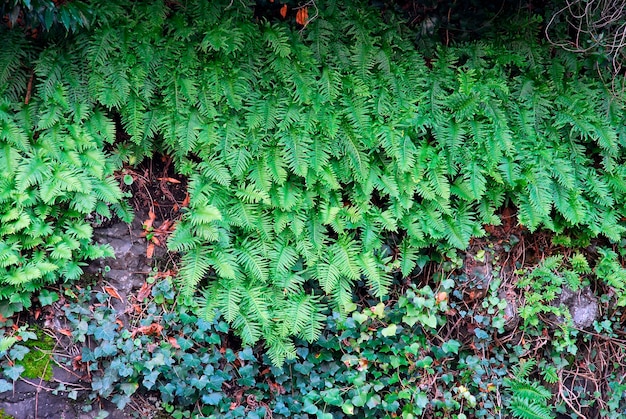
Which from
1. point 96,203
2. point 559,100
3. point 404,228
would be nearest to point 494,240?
point 404,228

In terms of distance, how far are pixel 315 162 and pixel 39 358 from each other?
2428mm

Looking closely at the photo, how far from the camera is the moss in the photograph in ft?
13.0

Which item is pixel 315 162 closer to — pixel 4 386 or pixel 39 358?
pixel 39 358

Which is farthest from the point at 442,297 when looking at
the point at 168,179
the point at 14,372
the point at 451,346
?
the point at 14,372

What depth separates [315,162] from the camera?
4.43m

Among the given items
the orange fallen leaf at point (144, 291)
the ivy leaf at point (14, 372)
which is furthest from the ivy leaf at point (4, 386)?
the orange fallen leaf at point (144, 291)

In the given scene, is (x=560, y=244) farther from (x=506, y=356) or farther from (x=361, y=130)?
(x=361, y=130)

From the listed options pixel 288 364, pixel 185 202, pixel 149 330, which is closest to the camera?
pixel 149 330

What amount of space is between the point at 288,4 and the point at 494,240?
8.72 feet

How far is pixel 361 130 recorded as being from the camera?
4527 mm

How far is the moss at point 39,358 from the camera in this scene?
3.98 meters

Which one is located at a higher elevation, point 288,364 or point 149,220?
point 149,220

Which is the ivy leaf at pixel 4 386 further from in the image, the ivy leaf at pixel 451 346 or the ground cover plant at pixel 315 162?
the ivy leaf at pixel 451 346

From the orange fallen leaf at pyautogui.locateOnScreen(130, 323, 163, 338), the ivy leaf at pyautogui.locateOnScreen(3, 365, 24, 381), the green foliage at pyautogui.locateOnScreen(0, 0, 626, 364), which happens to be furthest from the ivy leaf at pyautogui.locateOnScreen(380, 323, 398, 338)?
the ivy leaf at pyautogui.locateOnScreen(3, 365, 24, 381)
